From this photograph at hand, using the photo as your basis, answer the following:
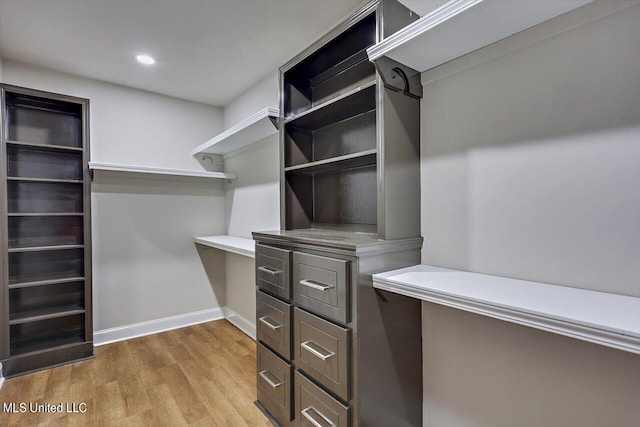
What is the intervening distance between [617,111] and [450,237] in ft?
2.35

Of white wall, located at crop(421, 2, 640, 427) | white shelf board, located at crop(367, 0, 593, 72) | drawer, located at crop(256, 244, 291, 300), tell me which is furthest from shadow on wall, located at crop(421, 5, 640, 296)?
drawer, located at crop(256, 244, 291, 300)

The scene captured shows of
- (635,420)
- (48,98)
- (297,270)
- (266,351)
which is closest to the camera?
(635,420)

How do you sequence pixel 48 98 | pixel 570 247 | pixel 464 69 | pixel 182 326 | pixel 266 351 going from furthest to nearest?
pixel 182 326
pixel 48 98
pixel 266 351
pixel 464 69
pixel 570 247

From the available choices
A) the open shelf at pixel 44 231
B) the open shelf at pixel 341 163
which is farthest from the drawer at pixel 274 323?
the open shelf at pixel 44 231

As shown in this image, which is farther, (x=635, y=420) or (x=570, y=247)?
(x=570, y=247)

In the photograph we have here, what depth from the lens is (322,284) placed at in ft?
4.56

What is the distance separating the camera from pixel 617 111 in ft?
3.25

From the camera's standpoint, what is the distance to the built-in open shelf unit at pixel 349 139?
1395 millimetres

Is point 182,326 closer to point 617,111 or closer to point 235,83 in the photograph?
point 235,83

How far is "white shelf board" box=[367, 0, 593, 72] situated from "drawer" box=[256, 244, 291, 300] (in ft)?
3.44

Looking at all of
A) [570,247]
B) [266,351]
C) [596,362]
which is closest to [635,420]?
[596,362]

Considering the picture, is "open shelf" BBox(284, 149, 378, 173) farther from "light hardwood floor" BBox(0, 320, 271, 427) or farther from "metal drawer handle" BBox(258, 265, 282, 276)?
"light hardwood floor" BBox(0, 320, 271, 427)

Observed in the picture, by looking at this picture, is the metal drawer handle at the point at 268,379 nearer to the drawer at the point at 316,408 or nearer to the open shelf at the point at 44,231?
the drawer at the point at 316,408

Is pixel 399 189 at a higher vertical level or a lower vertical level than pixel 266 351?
higher
